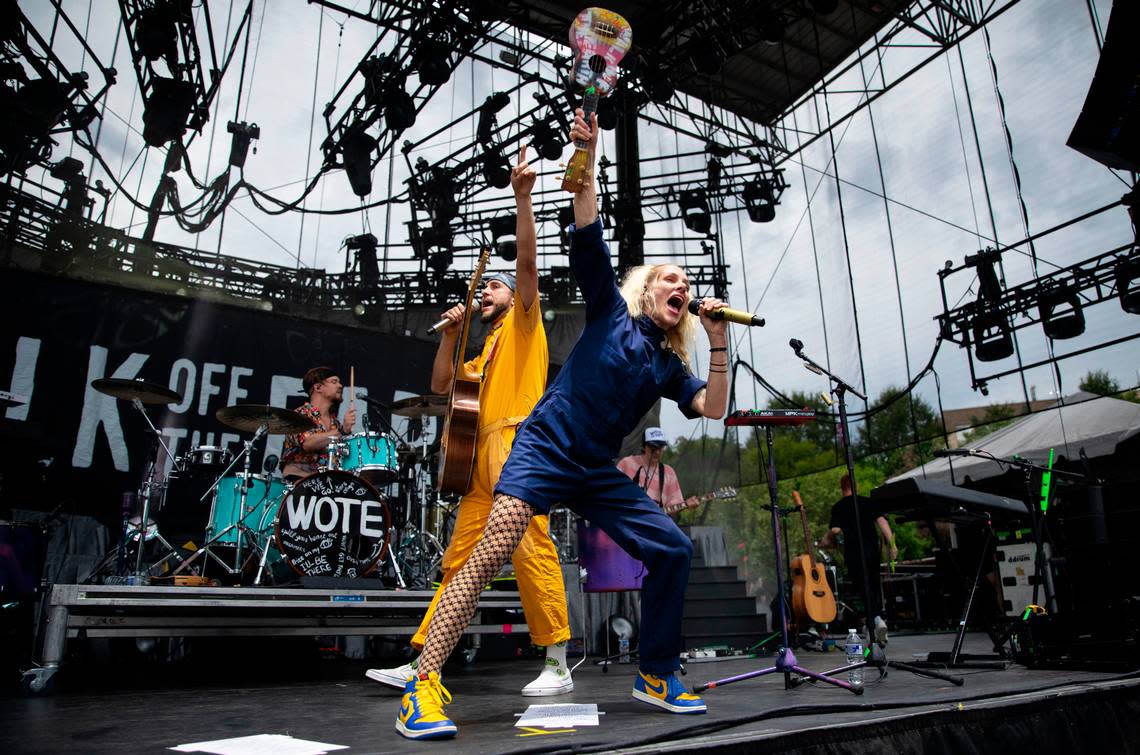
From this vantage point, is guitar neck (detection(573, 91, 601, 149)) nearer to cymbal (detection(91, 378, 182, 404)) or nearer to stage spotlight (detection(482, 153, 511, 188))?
cymbal (detection(91, 378, 182, 404))

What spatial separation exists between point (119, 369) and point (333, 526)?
3.61 meters

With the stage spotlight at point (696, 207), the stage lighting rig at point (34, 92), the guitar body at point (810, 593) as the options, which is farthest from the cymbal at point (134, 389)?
the stage spotlight at point (696, 207)

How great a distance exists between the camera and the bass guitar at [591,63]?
224 centimetres

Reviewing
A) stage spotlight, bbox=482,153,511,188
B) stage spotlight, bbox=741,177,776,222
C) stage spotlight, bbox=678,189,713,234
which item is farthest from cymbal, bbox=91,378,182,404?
stage spotlight, bbox=741,177,776,222

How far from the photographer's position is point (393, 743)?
1803 millimetres

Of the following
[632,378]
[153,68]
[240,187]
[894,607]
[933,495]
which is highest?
[153,68]

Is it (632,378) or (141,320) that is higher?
(141,320)

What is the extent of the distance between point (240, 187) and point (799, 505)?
7.38 metres

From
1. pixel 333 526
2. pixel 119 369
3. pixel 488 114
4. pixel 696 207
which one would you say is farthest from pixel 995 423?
pixel 119 369

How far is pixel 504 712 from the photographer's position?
2.49 m

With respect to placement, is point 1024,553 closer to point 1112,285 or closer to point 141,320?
point 1112,285

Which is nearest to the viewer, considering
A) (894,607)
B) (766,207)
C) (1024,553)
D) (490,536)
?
(490,536)

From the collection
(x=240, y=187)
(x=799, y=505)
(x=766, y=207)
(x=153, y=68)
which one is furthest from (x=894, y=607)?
(x=153, y=68)

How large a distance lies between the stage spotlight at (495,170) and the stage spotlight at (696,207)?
9.73 ft
